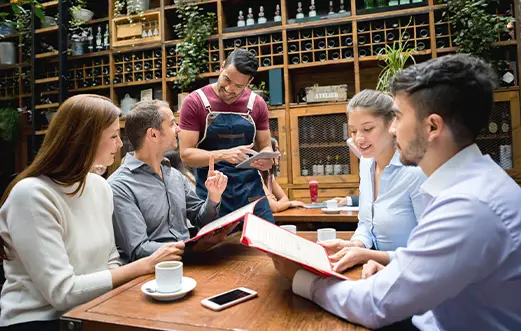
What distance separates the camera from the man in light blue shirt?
0.82 m

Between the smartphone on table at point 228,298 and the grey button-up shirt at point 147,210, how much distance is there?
1.77ft

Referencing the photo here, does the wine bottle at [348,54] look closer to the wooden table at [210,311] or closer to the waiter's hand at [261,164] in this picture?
the waiter's hand at [261,164]

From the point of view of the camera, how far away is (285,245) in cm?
112

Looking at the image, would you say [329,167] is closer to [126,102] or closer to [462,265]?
[126,102]

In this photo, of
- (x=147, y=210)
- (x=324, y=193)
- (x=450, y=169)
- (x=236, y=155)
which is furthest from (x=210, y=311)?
(x=324, y=193)

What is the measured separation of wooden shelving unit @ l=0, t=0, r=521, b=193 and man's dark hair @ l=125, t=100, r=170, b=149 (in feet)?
8.15

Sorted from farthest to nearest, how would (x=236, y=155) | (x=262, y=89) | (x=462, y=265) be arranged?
(x=262, y=89)
(x=236, y=155)
(x=462, y=265)

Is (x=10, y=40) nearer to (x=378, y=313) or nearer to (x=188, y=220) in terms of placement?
(x=188, y=220)

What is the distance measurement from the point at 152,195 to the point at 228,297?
30.9 inches

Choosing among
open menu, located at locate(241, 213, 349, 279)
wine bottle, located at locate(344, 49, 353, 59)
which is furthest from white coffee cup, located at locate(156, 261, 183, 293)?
wine bottle, located at locate(344, 49, 353, 59)

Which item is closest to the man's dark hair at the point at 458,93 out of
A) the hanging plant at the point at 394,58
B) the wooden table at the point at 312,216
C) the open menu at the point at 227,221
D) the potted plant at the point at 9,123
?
the open menu at the point at 227,221

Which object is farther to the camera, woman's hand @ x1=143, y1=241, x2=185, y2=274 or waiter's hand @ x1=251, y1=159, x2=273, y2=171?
waiter's hand @ x1=251, y1=159, x2=273, y2=171

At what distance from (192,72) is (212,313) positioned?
3.77 meters

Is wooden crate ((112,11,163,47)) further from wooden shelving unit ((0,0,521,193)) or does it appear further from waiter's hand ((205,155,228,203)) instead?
waiter's hand ((205,155,228,203))
